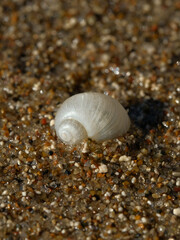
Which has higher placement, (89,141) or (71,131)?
(71,131)

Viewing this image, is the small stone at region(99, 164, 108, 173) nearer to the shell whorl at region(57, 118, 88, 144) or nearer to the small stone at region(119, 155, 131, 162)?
the small stone at region(119, 155, 131, 162)

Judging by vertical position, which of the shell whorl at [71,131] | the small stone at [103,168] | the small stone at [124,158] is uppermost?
the shell whorl at [71,131]

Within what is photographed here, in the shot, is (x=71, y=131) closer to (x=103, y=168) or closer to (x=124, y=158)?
(x=103, y=168)

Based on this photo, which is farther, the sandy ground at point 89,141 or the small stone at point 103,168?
the small stone at point 103,168

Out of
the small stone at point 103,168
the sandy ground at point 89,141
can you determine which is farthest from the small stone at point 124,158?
the small stone at point 103,168

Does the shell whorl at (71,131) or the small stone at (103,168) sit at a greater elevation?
the shell whorl at (71,131)

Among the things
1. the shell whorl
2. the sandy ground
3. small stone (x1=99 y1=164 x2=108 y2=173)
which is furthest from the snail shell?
small stone (x1=99 y1=164 x2=108 y2=173)

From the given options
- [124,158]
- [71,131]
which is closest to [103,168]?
[124,158]

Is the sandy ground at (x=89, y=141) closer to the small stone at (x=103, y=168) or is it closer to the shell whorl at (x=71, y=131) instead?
the small stone at (x=103, y=168)

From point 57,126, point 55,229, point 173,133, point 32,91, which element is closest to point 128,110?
point 173,133
